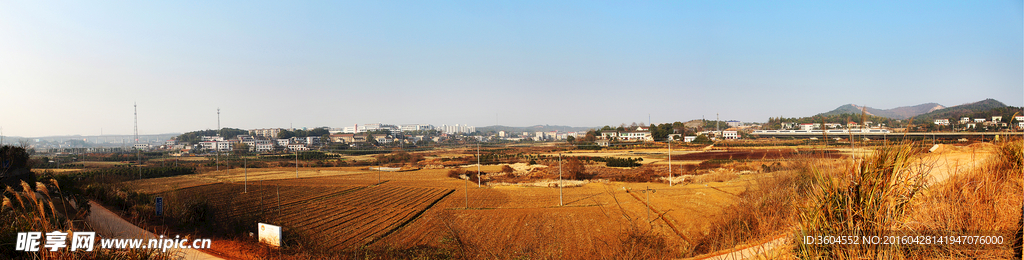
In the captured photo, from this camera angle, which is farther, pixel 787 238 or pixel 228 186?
pixel 228 186

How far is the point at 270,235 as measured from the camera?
295 inches

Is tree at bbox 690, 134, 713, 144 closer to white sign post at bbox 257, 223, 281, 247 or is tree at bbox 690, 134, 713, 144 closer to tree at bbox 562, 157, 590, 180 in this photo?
tree at bbox 562, 157, 590, 180

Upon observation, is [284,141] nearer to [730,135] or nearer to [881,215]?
[730,135]

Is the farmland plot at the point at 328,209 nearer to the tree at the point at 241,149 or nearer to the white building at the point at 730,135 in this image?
the tree at the point at 241,149

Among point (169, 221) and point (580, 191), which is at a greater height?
point (169, 221)

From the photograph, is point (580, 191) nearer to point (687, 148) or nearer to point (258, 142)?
point (687, 148)

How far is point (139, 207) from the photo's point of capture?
10203mm

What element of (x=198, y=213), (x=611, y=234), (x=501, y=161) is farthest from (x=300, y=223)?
(x=501, y=161)

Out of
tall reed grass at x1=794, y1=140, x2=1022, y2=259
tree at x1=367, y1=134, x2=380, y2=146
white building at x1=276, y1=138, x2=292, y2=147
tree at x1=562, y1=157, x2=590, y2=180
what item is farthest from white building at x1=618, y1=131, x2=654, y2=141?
tall reed grass at x1=794, y1=140, x2=1022, y2=259

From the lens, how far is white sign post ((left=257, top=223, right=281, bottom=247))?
7.32m

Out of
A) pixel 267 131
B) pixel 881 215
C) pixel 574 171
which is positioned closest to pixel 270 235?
pixel 881 215

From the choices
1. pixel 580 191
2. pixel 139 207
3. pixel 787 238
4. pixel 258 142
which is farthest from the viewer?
pixel 258 142

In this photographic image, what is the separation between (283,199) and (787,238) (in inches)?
862

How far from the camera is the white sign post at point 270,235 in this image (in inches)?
288
